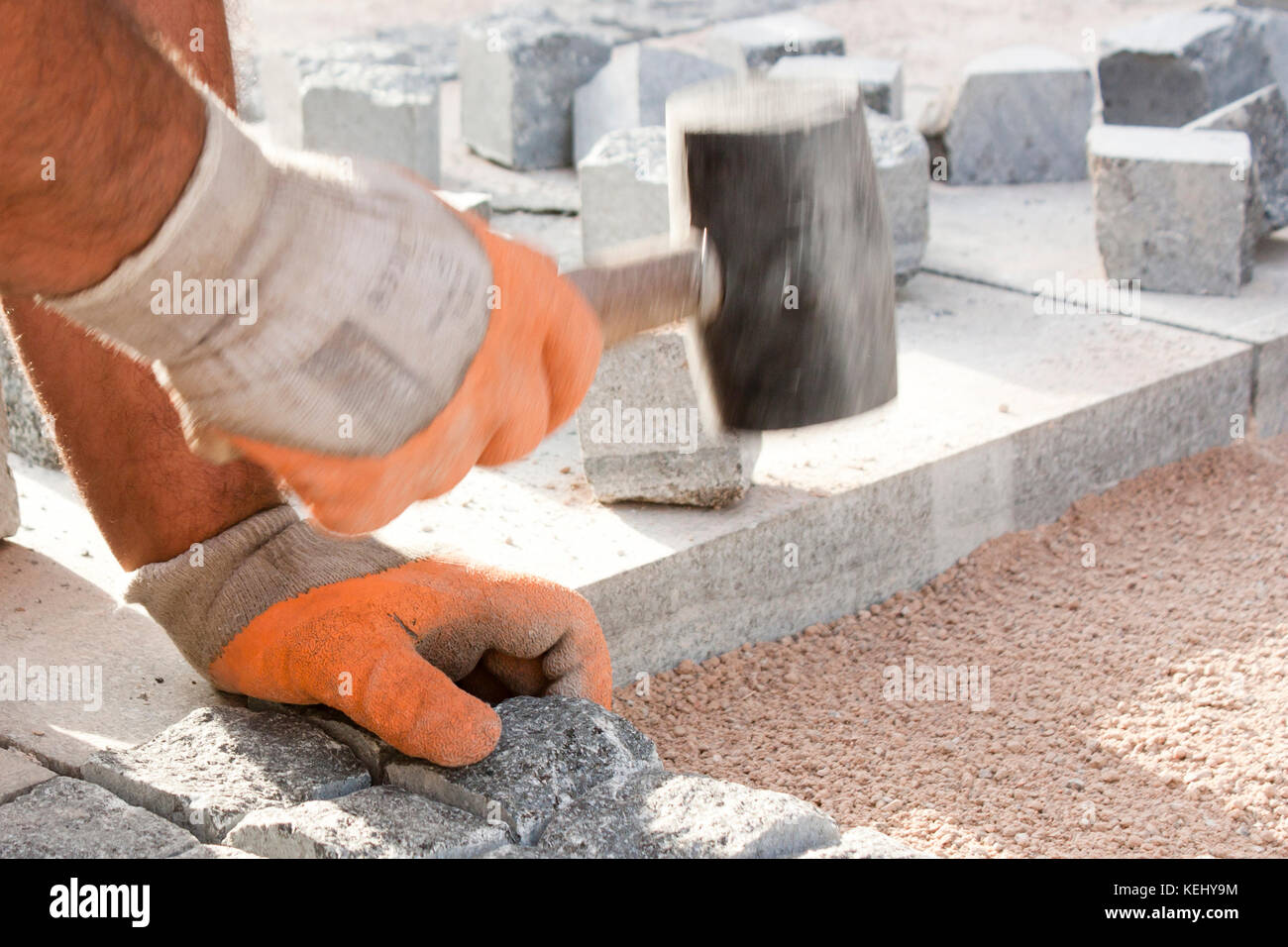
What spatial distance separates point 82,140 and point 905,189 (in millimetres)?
3159

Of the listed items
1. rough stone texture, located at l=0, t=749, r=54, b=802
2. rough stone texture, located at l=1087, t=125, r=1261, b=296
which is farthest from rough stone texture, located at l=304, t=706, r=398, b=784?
rough stone texture, located at l=1087, t=125, r=1261, b=296

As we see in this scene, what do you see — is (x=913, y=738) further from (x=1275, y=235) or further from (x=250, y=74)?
(x=250, y=74)

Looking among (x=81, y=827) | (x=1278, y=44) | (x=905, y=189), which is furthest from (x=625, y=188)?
(x=1278, y=44)

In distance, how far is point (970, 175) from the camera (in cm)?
555

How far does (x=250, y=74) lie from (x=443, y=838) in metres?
6.28

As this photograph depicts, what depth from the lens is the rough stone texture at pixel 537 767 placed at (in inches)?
77.0

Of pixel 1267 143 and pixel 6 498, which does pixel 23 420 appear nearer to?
pixel 6 498

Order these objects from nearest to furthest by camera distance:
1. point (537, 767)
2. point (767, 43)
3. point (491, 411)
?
1. point (491, 411)
2. point (537, 767)
3. point (767, 43)

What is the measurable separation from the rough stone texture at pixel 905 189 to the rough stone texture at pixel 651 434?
1.34 metres

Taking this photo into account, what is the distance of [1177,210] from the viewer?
4184 mm

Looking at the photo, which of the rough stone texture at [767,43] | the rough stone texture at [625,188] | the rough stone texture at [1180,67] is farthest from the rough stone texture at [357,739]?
the rough stone texture at [1180,67]

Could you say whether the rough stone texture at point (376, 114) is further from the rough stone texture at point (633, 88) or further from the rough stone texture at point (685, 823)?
the rough stone texture at point (685, 823)

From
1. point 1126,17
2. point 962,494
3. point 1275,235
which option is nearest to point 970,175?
point 1275,235
